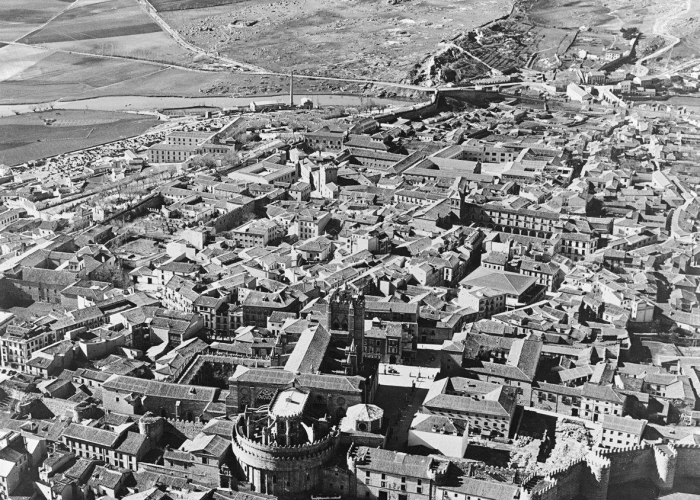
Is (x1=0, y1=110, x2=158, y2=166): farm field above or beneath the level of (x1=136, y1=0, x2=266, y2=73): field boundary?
beneath

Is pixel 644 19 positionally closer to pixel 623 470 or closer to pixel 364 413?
pixel 623 470

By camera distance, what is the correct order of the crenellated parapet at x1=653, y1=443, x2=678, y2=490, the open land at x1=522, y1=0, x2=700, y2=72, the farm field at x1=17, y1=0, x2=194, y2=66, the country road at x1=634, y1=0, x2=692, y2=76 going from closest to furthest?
the crenellated parapet at x1=653, y1=443, x2=678, y2=490 < the country road at x1=634, y1=0, x2=692, y2=76 < the open land at x1=522, y1=0, x2=700, y2=72 < the farm field at x1=17, y1=0, x2=194, y2=66

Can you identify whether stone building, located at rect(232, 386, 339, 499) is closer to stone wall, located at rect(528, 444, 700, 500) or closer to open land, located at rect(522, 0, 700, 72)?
stone wall, located at rect(528, 444, 700, 500)

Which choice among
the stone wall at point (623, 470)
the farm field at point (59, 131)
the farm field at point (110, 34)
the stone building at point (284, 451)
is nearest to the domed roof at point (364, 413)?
the stone building at point (284, 451)

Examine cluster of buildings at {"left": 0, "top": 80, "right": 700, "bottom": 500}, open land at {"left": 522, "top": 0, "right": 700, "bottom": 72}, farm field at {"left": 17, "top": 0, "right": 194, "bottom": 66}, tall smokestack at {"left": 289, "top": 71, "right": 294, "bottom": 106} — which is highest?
open land at {"left": 522, "top": 0, "right": 700, "bottom": 72}

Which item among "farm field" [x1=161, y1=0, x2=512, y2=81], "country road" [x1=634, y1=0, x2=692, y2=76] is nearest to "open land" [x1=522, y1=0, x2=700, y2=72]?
"country road" [x1=634, y1=0, x2=692, y2=76]

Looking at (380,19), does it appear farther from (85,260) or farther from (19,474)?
(19,474)

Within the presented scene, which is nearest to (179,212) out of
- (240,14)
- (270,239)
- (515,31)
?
(270,239)
